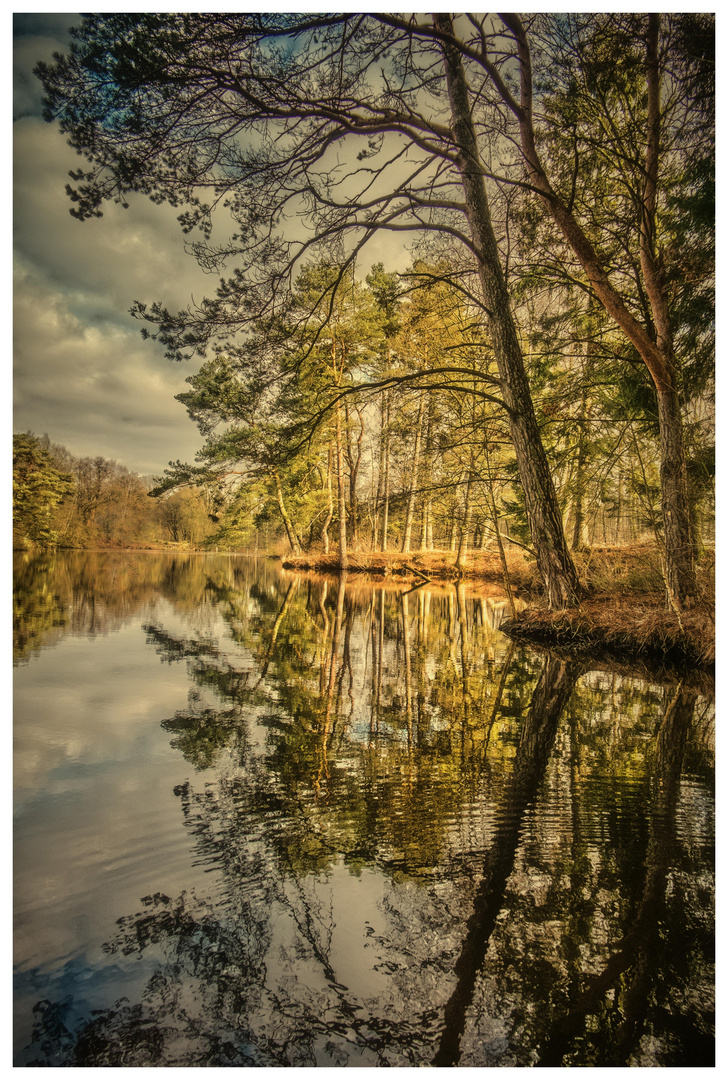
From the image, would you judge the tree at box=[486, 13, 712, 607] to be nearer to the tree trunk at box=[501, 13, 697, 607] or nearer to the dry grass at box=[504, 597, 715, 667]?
the tree trunk at box=[501, 13, 697, 607]

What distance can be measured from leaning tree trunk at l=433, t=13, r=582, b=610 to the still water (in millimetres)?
3026

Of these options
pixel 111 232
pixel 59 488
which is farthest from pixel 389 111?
pixel 59 488

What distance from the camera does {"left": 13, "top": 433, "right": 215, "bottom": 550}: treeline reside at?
15.1m

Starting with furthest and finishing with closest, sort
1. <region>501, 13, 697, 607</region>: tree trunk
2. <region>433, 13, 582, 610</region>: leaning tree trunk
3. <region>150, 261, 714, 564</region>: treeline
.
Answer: <region>433, 13, 582, 610</region>: leaning tree trunk < <region>150, 261, 714, 564</region>: treeline < <region>501, 13, 697, 607</region>: tree trunk

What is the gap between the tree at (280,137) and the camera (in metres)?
3.89

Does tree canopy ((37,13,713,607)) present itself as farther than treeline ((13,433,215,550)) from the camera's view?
No

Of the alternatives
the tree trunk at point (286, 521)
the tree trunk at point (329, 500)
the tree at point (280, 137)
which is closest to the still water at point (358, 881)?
the tree at point (280, 137)

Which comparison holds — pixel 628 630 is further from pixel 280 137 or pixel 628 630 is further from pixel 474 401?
pixel 280 137

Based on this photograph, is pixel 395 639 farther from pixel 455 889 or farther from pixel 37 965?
pixel 37 965

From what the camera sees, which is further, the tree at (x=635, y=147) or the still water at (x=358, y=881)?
the tree at (x=635, y=147)

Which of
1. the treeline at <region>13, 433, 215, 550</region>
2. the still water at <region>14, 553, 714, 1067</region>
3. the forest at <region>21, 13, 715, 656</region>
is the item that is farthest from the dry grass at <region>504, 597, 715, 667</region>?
the treeline at <region>13, 433, 215, 550</region>

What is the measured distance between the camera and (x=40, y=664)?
4707 mm

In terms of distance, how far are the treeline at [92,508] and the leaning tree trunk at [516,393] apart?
5.55 meters

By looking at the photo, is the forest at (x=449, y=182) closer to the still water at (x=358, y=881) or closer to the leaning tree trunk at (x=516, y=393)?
the leaning tree trunk at (x=516, y=393)
